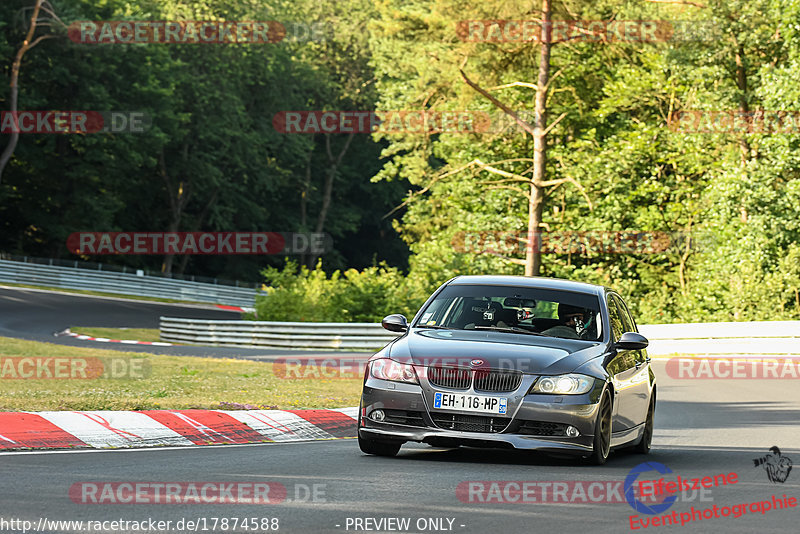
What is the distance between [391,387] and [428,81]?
148ft

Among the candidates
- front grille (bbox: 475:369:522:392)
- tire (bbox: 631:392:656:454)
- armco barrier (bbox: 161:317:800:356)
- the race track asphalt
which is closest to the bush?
armco barrier (bbox: 161:317:800:356)

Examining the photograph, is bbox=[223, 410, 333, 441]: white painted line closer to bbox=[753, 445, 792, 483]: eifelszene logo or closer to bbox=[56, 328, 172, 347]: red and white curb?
bbox=[753, 445, 792, 483]: eifelszene logo

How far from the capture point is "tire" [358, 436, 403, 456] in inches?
410

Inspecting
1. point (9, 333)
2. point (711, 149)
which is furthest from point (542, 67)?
point (9, 333)

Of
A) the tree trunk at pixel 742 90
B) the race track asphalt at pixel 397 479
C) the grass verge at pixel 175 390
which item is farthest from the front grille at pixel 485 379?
the tree trunk at pixel 742 90

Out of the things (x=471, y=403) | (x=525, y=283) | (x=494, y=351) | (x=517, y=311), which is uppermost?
(x=525, y=283)

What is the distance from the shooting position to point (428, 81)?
177ft

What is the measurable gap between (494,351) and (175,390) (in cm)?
731

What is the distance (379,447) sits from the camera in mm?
10500

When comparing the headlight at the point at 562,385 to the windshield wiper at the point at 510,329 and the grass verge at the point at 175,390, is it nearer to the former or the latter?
the windshield wiper at the point at 510,329

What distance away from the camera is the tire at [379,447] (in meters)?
10.4

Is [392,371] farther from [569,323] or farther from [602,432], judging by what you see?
[569,323]

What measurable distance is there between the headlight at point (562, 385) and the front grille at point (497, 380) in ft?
0.52

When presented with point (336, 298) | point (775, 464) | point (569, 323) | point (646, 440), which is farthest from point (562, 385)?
point (336, 298)
